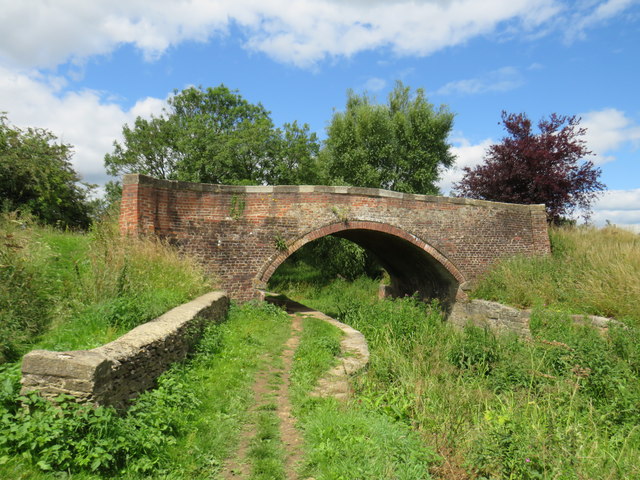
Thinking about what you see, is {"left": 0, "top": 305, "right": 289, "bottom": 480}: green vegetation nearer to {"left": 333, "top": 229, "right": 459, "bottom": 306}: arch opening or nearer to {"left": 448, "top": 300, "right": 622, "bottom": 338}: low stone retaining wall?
{"left": 448, "top": 300, "right": 622, "bottom": 338}: low stone retaining wall

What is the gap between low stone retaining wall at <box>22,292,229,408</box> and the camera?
9.93 feet

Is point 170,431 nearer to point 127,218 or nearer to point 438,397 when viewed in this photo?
point 438,397

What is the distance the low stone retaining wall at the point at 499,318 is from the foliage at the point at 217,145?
11.9 m

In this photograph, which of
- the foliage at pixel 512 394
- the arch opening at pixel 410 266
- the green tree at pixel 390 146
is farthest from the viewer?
the green tree at pixel 390 146

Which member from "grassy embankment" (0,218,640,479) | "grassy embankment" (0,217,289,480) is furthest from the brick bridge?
"grassy embankment" (0,218,640,479)

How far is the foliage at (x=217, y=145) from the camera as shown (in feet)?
68.2

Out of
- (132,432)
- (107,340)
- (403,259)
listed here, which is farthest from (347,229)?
(132,432)

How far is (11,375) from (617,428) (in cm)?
667

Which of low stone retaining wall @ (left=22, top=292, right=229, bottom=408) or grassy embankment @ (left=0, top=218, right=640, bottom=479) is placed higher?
low stone retaining wall @ (left=22, top=292, right=229, bottom=408)

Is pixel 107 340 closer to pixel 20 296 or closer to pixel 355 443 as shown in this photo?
pixel 20 296

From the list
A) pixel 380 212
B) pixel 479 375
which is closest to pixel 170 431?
pixel 479 375

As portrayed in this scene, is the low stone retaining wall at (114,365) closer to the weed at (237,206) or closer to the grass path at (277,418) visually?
the grass path at (277,418)

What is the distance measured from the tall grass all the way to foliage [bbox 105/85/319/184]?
12236mm

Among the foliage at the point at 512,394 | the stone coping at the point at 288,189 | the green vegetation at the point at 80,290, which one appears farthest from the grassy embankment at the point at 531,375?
the green vegetation at the point at 80,290
